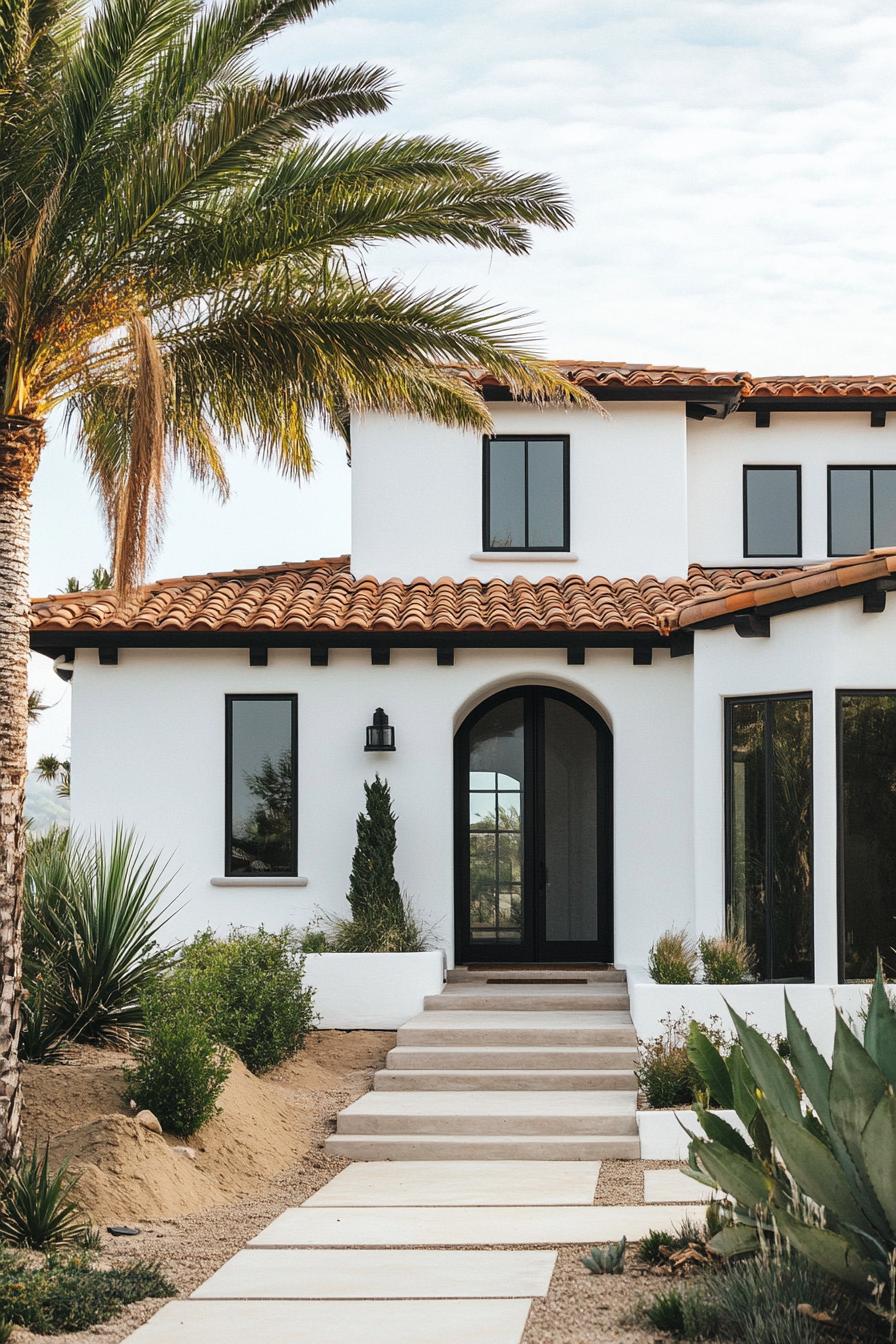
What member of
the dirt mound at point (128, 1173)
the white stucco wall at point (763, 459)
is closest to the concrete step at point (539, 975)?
the dirt mound at point (128, 1173)

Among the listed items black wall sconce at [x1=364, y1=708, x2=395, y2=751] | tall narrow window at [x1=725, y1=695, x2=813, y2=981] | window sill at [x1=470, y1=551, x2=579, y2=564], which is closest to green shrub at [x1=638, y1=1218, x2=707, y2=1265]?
tall narrow window at [x1=725, y1=695, x2=813, y2=981]

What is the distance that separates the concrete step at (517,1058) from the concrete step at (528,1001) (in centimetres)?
115

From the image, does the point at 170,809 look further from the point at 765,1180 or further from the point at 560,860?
the point at 765,1180

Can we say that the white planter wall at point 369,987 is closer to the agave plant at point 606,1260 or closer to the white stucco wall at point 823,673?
the white stucco wall at point 823,673

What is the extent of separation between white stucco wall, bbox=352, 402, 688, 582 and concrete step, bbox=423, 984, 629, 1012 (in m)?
5.50

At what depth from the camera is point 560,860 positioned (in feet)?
51.0

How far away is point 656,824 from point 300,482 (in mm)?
5645

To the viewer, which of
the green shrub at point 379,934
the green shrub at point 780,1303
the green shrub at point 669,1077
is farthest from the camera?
the green shrub at point 379,934

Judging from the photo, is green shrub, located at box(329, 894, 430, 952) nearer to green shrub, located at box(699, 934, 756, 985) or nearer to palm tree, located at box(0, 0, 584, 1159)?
green shrub, located at box(699, 934, 756, 985)

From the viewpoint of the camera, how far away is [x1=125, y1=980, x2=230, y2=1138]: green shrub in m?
9.44

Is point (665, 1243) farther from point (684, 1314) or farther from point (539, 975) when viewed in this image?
point (539, 975)

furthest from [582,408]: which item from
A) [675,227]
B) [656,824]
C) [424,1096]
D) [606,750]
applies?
[424,1096]

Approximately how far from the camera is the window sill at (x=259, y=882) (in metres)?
14.7

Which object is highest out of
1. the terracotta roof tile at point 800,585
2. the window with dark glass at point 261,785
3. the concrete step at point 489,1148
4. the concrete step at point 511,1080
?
the terracotta roof tile at point 800,585
